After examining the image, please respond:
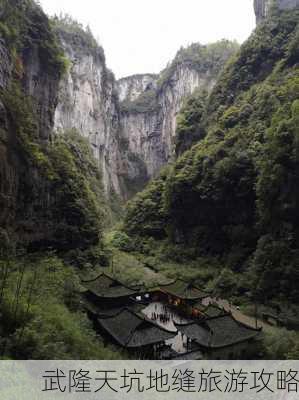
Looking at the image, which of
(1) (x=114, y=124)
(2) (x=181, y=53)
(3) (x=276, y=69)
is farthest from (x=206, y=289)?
(2) (x=181, y=53)

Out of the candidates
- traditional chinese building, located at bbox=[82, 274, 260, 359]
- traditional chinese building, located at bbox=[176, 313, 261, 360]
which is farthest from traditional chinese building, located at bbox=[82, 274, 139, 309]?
traditional chinese building, located at bbox=[176, 313, 261, 360]

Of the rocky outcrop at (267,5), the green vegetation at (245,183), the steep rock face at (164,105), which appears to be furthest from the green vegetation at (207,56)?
the green vegetation at (245,183)

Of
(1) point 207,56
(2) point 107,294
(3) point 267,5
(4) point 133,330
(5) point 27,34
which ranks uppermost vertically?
(1) point 207,56

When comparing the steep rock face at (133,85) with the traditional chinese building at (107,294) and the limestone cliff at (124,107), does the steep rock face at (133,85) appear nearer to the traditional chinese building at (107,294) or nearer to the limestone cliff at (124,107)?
the limestone cliff at (124,107)

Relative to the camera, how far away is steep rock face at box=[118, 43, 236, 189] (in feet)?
274

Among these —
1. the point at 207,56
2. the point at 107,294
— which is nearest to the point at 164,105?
the point at 207,56

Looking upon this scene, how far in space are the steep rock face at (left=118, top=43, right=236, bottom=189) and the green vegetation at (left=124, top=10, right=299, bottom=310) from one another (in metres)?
32.4

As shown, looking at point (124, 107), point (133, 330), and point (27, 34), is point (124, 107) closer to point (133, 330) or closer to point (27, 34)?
point (27, 34)

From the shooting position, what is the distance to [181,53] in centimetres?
8969

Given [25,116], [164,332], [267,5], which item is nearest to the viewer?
[164,332]

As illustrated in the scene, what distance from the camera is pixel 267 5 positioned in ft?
177

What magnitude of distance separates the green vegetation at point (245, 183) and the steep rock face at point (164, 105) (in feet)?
106

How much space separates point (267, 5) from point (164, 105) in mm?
38855

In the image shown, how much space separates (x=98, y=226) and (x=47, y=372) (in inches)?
983
